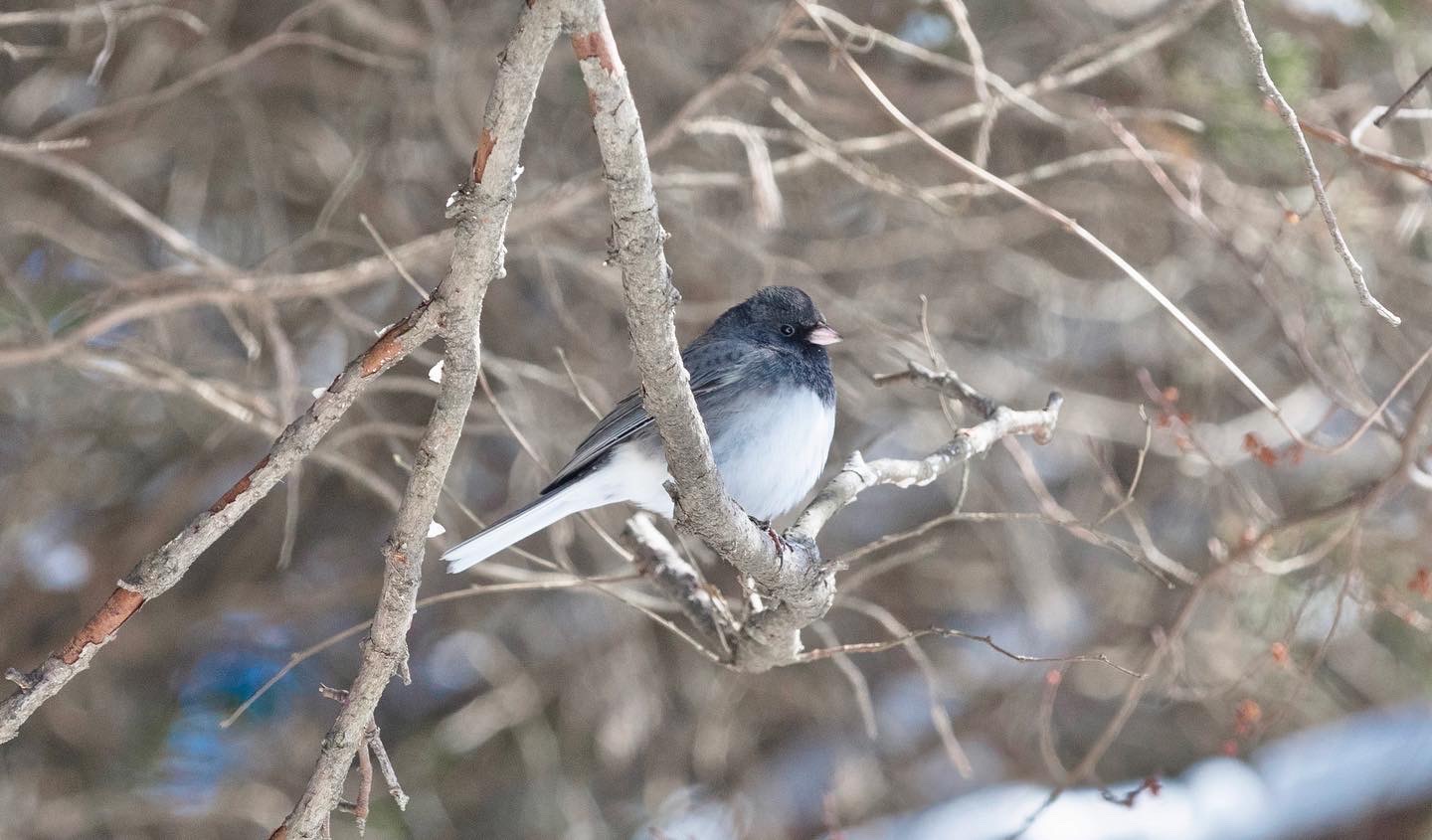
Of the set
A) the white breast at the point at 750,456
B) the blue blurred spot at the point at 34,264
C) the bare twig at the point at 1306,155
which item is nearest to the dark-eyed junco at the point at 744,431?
the white breast at the point at 750,456

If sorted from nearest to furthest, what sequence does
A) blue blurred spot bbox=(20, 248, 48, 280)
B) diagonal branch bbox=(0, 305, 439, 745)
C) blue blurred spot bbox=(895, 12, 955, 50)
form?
1. diagonal branch bbox=(0, 305, 439, 745)
2. blue blurred spot bbox=(20, 248, 48, 280)
3. blue blurred spot bbox=(895, 12, 955, 50)

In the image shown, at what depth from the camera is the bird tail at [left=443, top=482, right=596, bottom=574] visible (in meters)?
2.41

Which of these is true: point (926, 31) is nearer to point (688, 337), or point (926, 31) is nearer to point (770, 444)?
point (688, 337)

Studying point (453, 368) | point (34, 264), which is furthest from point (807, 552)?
point (34, 264)

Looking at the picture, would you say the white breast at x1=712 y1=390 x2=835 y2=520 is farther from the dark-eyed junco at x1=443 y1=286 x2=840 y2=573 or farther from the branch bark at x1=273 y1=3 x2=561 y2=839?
the branch bark at x1=273 y1=3 x2=561 y2=839

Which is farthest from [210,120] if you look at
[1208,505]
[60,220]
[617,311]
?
[1208,505]

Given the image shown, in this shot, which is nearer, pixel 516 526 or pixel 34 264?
pixel 516 526

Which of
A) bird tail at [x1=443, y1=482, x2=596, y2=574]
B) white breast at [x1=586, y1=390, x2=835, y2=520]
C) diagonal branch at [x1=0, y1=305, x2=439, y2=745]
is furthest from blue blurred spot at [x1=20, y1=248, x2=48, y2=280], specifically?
diagonal branch at [x1=0, y1=305, x2=439, y2=745]

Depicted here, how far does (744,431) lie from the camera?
108 inches

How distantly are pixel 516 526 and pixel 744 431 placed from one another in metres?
0.55

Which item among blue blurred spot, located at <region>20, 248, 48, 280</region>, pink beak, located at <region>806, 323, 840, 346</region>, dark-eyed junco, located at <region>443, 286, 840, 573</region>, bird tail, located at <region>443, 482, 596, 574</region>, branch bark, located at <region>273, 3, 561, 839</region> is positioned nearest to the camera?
branch bark, located at <region>273, 3, 561, 839</region>

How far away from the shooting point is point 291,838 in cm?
171

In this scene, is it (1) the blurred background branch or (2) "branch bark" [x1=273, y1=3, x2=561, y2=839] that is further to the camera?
(1) the blurred background branch

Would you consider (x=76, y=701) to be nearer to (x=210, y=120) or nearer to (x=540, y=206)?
(x=210, y=120)
